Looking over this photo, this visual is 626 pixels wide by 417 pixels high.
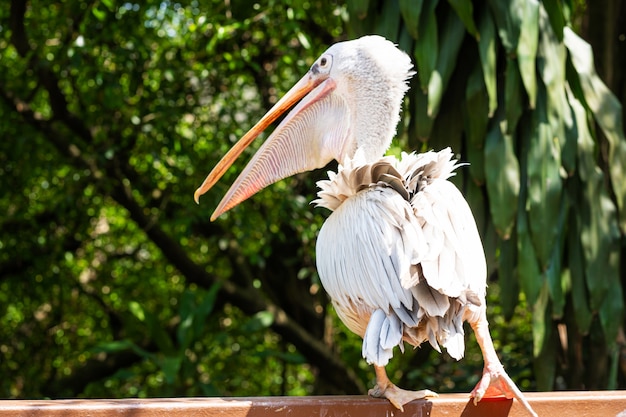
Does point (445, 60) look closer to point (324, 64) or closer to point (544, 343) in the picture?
point (324, 64)

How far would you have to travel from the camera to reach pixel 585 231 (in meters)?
3.99

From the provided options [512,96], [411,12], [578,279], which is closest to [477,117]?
[512,96]

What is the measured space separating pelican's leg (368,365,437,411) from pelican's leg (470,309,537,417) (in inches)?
5.1

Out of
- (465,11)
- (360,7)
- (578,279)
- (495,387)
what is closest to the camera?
(495,387)

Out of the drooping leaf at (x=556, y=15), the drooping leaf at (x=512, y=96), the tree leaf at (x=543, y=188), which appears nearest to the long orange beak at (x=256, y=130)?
the drooping leaf at (x=512, y=96)

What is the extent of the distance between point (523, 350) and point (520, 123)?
1.87 meters

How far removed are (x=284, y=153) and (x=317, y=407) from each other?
0.98 meters

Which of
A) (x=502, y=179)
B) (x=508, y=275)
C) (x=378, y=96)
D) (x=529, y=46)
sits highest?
(x=378, y=96)

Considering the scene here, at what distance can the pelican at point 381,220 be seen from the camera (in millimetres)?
2152

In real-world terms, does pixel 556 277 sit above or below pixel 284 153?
below

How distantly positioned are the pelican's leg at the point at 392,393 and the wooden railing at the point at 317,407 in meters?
0.02

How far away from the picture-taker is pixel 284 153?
283 centimetres

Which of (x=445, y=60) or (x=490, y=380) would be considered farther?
(x=445, y=60)

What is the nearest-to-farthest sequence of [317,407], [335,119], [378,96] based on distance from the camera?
[317,407] → [378,96] → [335,119]
